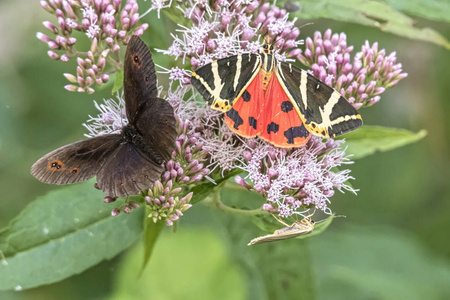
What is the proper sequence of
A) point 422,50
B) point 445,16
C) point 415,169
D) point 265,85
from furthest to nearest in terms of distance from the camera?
1. point 422,50
2. point 415,169
3. point 445,16
4. point 265,85

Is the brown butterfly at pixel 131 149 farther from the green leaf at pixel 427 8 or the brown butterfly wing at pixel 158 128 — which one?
the green leaf at pixel 427 8

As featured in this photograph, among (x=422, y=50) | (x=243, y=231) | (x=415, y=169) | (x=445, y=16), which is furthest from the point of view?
(x=422, y=50)

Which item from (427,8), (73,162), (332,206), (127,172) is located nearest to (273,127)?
(127,172)

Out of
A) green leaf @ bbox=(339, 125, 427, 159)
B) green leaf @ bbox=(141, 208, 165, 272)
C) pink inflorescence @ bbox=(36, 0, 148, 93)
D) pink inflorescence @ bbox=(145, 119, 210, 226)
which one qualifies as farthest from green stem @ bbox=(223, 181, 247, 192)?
pink inflorescence @ bbox=(36, 0, 148, 93)

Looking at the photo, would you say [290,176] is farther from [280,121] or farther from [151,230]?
[151,230]

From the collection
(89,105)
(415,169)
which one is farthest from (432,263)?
(89,105)

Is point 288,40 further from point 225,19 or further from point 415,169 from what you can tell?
point 415,169

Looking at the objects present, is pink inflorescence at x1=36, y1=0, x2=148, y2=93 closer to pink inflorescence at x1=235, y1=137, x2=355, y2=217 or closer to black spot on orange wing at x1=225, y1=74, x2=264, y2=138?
black spot on orange wing at x1=225, y1=74, x2=264, y2=138
